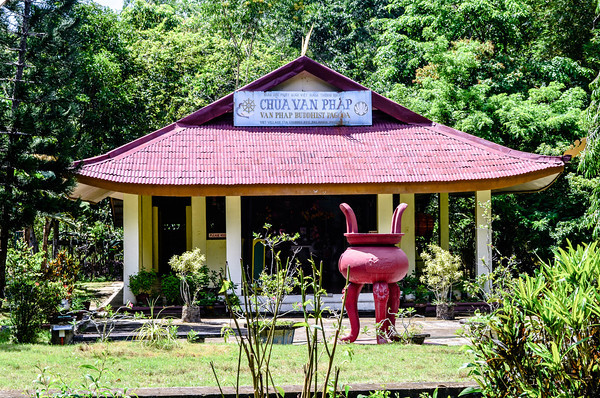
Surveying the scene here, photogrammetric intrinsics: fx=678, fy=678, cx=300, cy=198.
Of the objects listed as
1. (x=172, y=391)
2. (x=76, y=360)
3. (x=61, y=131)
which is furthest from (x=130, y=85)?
(x=172, y=391)

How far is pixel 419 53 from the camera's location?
20.3 metres

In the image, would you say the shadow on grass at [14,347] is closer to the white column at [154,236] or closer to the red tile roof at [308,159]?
the red tile roof at [308,159]

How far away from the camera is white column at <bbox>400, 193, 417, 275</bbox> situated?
13602 mm

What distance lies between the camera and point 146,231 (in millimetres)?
15305

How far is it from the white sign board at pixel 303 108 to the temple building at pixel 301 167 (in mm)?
20

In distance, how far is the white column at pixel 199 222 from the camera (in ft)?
46.4

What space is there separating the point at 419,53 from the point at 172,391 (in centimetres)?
1714

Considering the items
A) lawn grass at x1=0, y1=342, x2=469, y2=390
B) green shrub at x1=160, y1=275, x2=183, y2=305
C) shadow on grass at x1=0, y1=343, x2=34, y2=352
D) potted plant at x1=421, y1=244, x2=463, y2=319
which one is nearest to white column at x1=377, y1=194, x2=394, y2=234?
potted plant at x1=421, y1=244, x2=463, y2=319

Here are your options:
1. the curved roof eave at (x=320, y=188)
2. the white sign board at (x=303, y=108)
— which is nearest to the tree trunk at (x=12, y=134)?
the curved roof eave at (x=320, y=188)

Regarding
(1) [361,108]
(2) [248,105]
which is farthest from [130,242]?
(1) [361,108]

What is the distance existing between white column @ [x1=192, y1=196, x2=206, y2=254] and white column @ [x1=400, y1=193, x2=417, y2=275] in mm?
4128

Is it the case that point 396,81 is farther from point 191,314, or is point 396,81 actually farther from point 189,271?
point 191,314

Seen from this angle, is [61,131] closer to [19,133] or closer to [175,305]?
[19,133]

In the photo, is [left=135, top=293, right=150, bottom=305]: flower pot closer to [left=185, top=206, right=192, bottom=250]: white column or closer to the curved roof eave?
the curved roof eave
